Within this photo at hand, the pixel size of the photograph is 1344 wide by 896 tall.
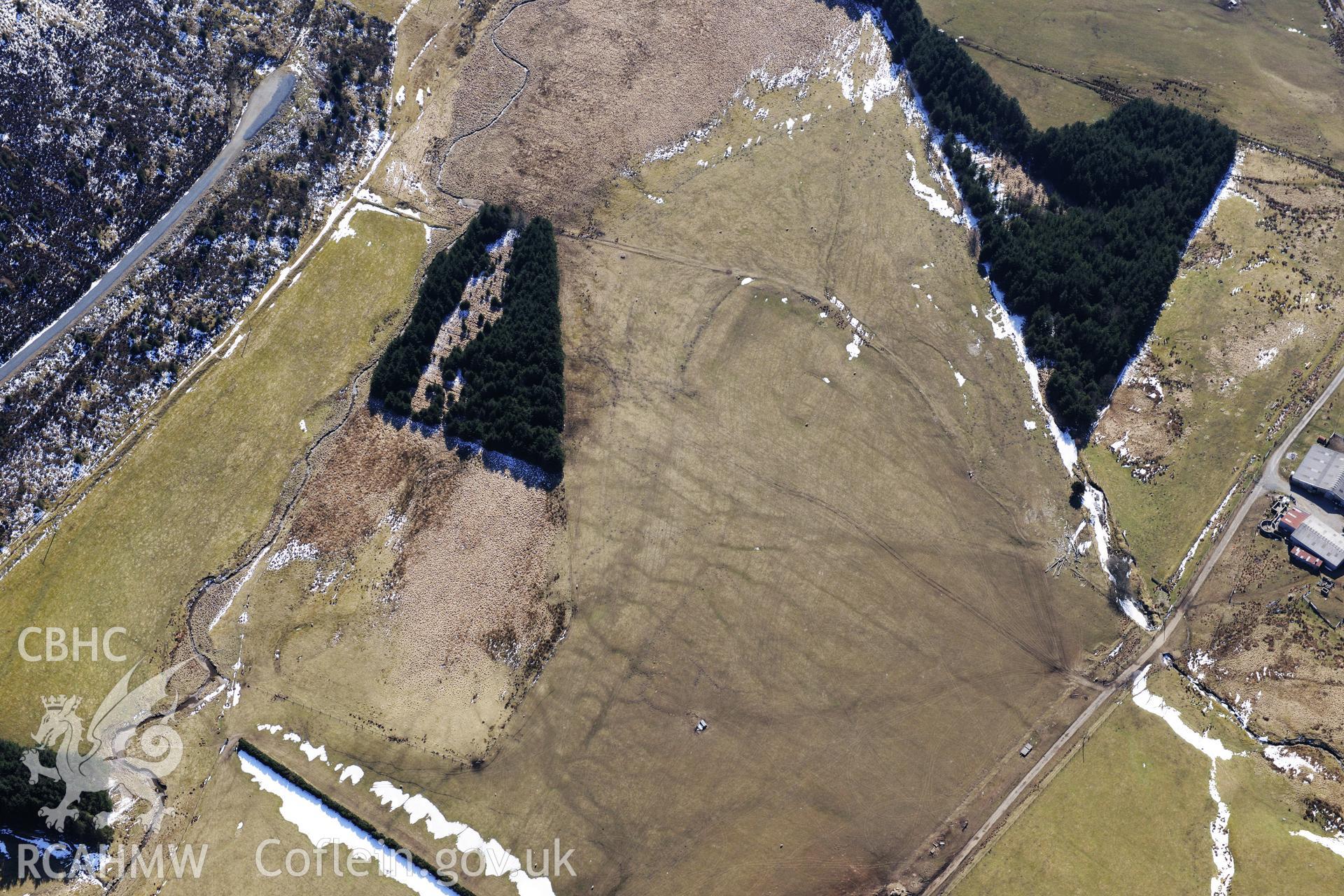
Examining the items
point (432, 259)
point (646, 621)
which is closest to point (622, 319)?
point (432, 259)

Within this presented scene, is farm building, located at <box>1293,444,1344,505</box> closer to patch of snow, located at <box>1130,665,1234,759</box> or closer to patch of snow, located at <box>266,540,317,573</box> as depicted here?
patch of snow, located at <box>1130,665,1234,759</box>

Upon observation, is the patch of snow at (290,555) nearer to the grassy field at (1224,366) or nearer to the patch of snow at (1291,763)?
the grassy field at (1224,366)

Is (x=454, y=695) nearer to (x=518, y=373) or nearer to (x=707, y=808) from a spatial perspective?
(x=707, y=808)

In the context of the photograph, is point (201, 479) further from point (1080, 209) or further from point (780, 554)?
point (1080, 209)

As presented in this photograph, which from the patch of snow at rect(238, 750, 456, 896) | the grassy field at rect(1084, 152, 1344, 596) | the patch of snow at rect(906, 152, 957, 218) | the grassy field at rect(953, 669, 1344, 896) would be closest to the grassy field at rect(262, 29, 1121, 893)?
the patch of snow at rect(906, 152, 957, 218)

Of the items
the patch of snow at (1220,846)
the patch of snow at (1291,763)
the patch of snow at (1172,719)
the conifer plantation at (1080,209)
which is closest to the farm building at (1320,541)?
the patch of snow at (1291,763)

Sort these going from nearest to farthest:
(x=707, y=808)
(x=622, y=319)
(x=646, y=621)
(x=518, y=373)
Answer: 1. (x=707, y=808)
2. (x=646, y=621)
3. (x=518, y=373)
4. (x=622, y=319)
